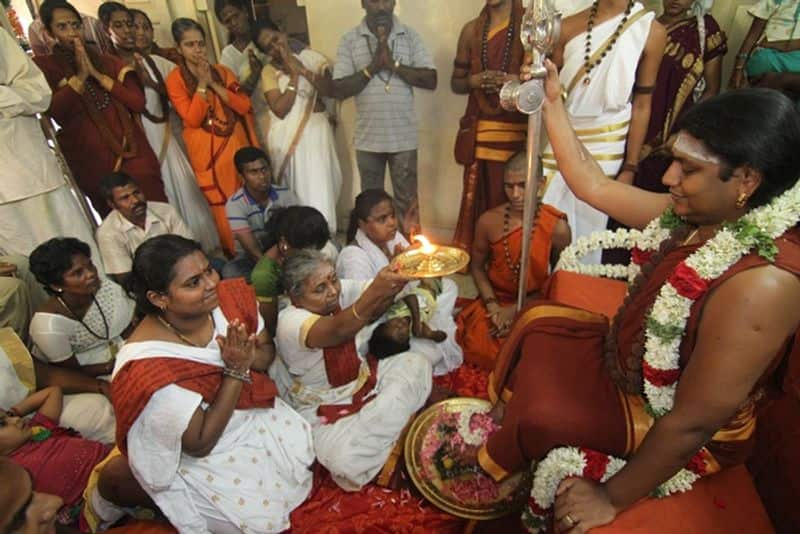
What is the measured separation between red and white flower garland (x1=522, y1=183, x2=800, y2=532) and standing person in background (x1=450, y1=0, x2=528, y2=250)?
6.55 feet

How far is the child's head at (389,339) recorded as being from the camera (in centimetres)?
267

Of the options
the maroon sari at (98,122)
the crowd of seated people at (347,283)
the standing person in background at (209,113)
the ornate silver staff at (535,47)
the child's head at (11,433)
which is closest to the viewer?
the crowd of seated people at (347,283)

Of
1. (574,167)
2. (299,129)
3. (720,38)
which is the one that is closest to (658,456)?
(574,167)

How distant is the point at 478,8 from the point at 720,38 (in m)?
1.74

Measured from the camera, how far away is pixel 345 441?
7.07 ft

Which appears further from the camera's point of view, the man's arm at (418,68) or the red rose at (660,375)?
the man's arm at (418,68)

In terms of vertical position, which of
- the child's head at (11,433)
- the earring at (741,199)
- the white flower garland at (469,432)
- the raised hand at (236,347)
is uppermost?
the earring at (741,199)

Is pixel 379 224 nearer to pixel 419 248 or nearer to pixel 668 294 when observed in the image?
pixel 419 248

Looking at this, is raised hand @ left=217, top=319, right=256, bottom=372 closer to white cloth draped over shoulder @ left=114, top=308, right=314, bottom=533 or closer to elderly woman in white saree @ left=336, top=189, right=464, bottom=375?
white cloth draped over shoulder @ left=114, top=308, right=314, bottom=533

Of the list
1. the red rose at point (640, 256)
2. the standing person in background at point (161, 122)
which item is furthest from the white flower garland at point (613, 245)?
the standing person in background at point (161, 122)

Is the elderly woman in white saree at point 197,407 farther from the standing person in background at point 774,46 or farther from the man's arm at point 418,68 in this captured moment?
the standing person in background at point 774,46

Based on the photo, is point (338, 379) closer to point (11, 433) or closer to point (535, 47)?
point (11, 433)

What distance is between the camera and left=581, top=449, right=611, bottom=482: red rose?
1.49 metres

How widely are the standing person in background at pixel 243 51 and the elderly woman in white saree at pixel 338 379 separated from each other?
258 cm
